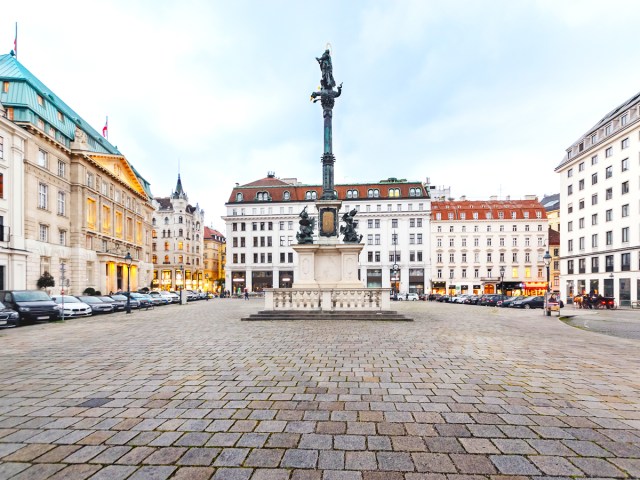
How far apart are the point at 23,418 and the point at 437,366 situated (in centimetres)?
666

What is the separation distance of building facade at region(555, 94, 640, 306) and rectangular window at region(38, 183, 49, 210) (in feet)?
194

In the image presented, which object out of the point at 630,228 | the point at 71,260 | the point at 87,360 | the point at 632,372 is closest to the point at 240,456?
the point at 87,360

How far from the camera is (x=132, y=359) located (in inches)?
330

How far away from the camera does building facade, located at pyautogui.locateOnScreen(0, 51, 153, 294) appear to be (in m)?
33.7

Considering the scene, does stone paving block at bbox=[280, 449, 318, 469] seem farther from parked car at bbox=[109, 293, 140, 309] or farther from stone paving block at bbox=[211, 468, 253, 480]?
parked car at bbox=[109, 293, 140, 309]

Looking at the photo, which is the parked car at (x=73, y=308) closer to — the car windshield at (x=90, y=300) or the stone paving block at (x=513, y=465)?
the car windshield at (x=90, y=300)

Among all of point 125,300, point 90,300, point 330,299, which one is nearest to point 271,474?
point 330,299

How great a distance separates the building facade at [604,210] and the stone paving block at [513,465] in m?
47.3

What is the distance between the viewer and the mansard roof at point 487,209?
6838cm

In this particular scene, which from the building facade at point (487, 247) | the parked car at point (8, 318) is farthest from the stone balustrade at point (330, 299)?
the building facade at point (487, 247)

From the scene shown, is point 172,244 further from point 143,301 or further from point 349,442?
point 349,442

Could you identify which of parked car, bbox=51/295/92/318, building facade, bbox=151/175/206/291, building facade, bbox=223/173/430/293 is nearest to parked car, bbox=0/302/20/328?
parked car, bbox=51/295/92/318

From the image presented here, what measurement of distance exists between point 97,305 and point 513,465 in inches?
1054

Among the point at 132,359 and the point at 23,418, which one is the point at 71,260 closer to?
the point at 132,359
